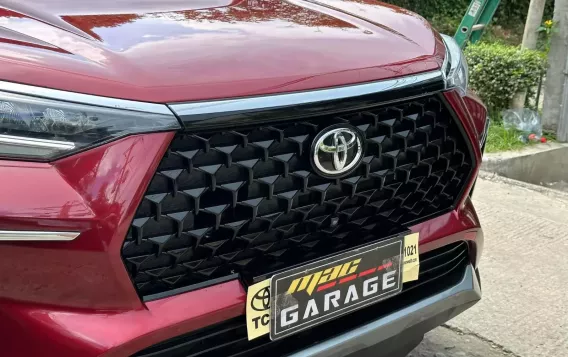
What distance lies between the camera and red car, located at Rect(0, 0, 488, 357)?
145cm

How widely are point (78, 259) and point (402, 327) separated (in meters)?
1.06

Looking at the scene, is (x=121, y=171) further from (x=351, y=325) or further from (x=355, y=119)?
(x=351, y=325)

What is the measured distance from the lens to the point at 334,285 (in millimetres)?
1881

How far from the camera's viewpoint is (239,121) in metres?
1.60

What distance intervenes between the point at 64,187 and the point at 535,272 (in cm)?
292

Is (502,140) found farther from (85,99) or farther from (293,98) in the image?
(85,99)

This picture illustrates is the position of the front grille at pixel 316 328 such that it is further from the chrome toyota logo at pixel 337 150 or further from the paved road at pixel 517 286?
the paved road at pixel 517 286

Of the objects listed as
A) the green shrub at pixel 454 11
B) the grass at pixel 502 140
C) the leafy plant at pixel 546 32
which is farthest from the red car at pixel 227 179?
the green shrub at pixel 454 11

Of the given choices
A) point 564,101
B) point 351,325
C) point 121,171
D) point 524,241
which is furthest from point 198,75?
point 564,101

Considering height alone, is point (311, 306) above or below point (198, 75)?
below

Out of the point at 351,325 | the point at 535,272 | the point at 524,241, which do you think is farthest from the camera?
the point at 524,241

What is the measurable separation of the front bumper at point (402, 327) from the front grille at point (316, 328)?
23 millimetres

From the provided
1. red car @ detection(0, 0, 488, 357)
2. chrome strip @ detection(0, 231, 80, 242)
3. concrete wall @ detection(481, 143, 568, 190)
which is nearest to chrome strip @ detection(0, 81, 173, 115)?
red car @ detection(0, 0, 488, 357)

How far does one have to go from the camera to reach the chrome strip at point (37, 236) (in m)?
1.36
